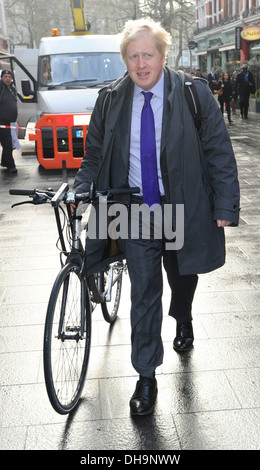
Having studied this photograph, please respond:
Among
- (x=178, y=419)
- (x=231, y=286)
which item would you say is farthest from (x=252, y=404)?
(x=231, y=286)

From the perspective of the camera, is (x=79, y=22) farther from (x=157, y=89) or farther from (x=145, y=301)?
(x=145, y=301)

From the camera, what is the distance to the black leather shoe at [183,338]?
397 centimetres

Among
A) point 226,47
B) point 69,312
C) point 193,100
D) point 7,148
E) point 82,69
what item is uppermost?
point 193,100

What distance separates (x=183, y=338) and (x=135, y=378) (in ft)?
1.59

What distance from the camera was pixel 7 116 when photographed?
41.0 feet

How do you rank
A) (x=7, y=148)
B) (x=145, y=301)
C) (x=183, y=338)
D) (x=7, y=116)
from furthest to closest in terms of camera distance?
1. (x=7, y=116)
2. (x=7, y=148)
3. (x=183, y=338)
4. (x=145, y=301)

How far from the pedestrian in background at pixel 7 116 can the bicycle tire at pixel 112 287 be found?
26.4 ft

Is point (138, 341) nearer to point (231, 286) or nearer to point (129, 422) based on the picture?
point (129, 422)

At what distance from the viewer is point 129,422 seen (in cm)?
317

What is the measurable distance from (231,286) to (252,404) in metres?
1.95

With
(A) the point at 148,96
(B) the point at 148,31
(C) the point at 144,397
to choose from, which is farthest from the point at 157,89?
(C) the point at 144,397

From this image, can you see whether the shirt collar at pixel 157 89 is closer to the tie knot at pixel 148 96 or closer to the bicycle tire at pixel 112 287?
the tie knot at pixel 148 96

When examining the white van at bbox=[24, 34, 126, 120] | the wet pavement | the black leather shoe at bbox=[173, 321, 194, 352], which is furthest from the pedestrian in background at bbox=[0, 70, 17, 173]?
the black leather shoe at bbox=[173, 321, 194, 352]

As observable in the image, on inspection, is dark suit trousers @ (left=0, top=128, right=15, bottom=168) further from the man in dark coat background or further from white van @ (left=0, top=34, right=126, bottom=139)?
the man in dark coat background
